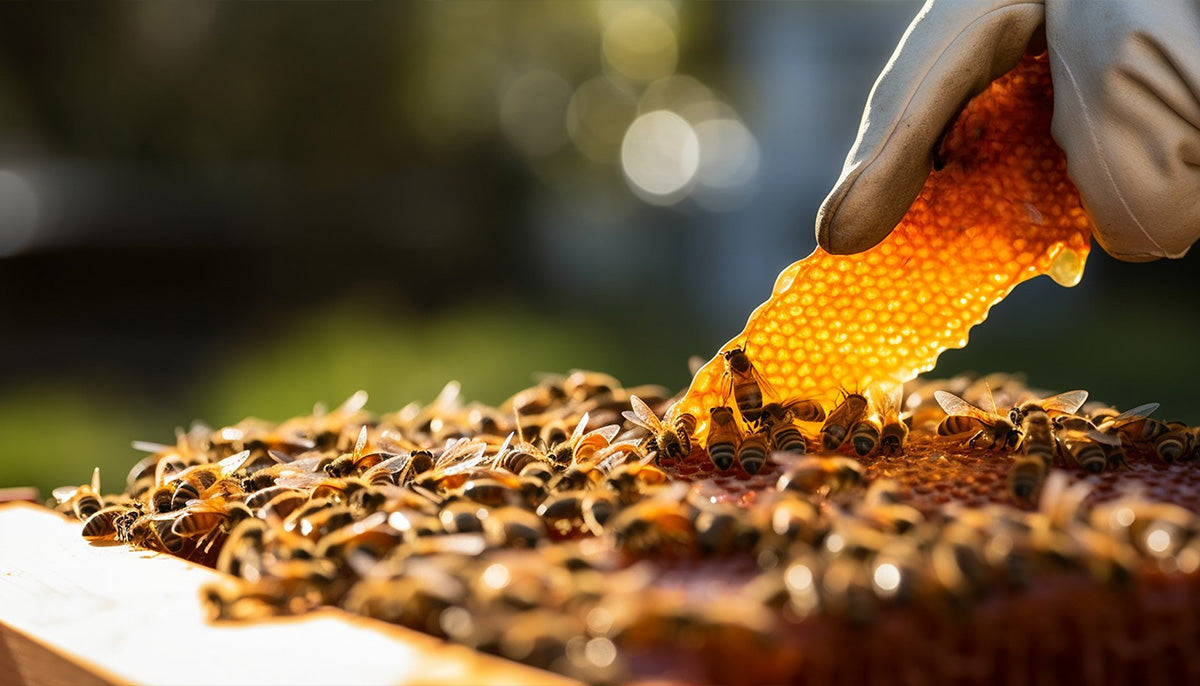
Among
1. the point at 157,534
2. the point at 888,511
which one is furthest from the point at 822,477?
the point at 157,534

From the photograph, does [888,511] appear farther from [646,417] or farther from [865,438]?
[646,417]

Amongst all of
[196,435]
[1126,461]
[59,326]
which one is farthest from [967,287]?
[59,326]

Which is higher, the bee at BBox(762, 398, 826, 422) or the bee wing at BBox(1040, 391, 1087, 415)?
the bee at BBox(762, 398, 826, 422)

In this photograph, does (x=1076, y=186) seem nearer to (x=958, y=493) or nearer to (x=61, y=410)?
(x=958, y=493)

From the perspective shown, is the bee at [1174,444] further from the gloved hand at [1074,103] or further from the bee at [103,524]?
the bee at [103,524]

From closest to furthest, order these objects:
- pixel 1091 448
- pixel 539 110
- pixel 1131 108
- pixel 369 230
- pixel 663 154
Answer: pixel 1091 448 < pixel 1131 108 < pixel 369 230 < pixel 539 110 < pixel 663 154

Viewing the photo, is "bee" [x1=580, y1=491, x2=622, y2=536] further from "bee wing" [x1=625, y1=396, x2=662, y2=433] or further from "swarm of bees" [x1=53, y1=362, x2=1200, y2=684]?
"bee wing" [x1=625, y1=396, x2=662, y2=433]

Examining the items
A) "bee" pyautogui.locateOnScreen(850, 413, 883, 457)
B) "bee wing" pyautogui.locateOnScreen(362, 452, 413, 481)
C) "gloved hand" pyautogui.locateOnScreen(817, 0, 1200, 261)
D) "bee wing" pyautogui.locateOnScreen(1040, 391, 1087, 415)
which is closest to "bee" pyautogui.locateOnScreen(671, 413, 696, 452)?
"bee" pyautogui.locateOnScreen(850, 413, 883, 457)
